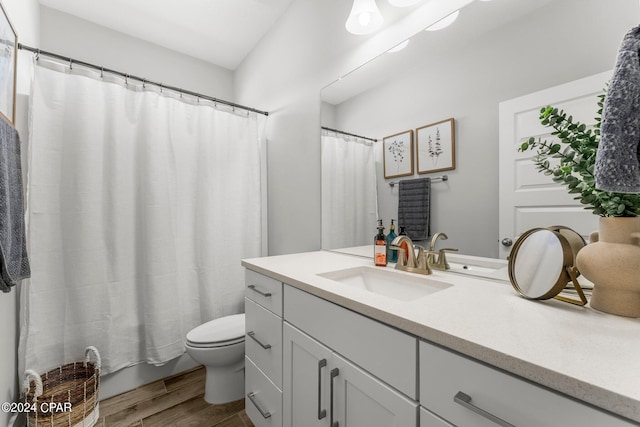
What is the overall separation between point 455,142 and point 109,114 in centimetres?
200

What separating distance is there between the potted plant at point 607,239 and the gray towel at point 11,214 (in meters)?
1.77

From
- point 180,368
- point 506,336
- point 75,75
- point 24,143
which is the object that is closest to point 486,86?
point 506,336

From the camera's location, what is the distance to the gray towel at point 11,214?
98 centimetres

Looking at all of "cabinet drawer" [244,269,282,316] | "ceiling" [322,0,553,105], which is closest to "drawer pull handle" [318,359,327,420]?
"cabinet drawer" [244,269,282,316]

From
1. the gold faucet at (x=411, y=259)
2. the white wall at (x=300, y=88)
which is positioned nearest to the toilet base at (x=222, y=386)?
the white wall at (x=300, y=88)

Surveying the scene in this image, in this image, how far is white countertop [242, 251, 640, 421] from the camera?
41 centimetres

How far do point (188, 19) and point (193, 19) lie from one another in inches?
1.5

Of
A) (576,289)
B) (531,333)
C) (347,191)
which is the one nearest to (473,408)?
(531,333)

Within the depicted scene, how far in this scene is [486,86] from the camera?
1036 mm

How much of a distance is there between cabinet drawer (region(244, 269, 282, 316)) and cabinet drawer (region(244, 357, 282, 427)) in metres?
0.33

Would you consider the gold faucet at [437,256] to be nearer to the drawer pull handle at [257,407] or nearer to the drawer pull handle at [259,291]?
the drawer pull handle at [259,291]

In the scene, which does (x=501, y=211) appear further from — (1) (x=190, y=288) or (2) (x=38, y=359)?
(2) (x=38, y=359)

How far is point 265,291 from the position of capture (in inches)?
48.9

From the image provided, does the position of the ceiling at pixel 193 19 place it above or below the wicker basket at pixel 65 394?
above
